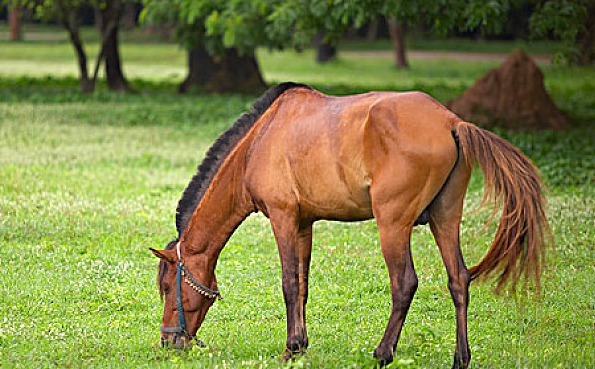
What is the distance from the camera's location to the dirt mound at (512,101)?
709 inches

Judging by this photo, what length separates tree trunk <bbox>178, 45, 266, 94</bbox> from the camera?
2608 cm

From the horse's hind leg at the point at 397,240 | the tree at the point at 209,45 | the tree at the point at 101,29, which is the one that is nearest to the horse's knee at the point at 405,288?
the horse's hind leg at the point at 397,240

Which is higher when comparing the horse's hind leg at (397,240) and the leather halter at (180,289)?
the horse's hind leg at (397,240)

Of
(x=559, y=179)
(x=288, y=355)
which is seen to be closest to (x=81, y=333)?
(x=288, y=355)

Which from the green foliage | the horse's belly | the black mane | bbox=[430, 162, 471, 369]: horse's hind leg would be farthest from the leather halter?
the green foliage

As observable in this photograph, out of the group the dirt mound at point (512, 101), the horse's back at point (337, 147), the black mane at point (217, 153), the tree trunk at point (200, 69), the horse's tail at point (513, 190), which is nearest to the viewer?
the horse's tail at point (513, 190)

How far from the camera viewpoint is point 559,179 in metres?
A: 13.3

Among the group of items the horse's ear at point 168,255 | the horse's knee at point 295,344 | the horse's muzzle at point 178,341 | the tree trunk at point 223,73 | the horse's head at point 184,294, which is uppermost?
the horse's ear at point 168,255

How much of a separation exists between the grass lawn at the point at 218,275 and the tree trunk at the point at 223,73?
774cm

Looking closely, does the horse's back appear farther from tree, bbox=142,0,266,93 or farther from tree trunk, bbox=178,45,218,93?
tree trunk, bbox=178,45,218,93

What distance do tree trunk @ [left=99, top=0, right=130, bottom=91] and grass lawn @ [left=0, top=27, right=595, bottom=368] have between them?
6.70 metres

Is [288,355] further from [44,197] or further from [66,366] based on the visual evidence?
[44,197]

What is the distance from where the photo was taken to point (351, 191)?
6.25 metres

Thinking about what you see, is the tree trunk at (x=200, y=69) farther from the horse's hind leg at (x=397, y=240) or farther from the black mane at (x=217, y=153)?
the horse's hind leg at (x=397, y=240)
